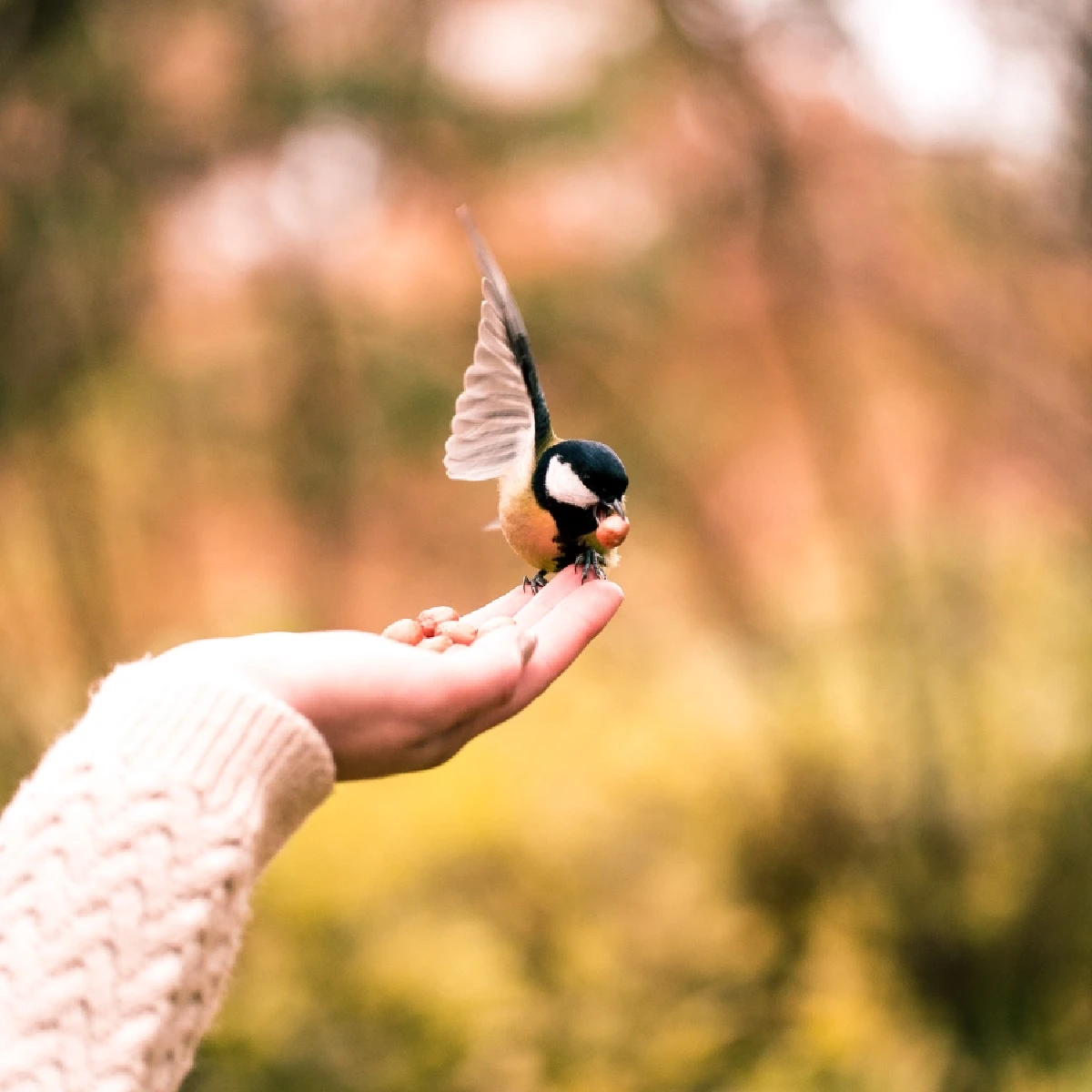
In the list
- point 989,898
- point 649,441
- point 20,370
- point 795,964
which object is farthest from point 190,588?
point 989,898

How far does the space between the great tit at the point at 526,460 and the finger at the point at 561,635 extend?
0.04 m

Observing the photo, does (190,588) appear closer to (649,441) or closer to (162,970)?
(649,441)

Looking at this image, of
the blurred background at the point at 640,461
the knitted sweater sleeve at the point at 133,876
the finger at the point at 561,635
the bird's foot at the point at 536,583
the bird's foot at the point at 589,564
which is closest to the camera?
the knitted sweater sleeve at the point at 133,876

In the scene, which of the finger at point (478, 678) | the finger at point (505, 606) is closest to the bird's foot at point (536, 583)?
the finger at point (505, 606)

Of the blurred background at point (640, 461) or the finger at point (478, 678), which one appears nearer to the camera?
the finger at point (478, 678)

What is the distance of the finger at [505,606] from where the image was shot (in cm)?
95

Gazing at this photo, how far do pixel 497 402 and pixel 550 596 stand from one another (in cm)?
17

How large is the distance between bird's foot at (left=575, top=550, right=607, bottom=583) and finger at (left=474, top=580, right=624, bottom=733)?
47 millimetres

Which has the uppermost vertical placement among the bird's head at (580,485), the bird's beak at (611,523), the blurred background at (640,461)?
the bird's head at (580,485)

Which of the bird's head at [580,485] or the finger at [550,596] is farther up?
the bird's head at [580,485]

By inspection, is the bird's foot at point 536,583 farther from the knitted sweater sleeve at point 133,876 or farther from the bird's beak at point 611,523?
the knitted sweater sleeve at point 133,876

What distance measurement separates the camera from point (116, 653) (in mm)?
2271

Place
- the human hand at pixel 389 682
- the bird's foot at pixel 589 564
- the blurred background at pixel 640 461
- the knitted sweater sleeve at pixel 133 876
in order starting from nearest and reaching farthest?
the knitted sweater sleeve at pixel 133 876 → the human hand at pixel 389 682 → the bird's foot at pixel 589 564 → the blurred background at pixel 640 461

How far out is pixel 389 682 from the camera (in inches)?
26.3
